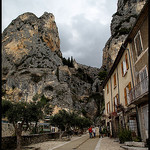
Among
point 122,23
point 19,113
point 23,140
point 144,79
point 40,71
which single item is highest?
point 122,23

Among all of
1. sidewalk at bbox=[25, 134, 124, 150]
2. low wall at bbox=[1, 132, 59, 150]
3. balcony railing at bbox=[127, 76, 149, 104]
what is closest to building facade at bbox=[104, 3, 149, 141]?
balcony railing at bbox=[127, 76, 149, 104]

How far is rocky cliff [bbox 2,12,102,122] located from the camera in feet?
186

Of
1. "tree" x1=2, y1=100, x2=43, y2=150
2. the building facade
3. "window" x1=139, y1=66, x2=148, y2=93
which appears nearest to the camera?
"window" x1=139, y1=66, x2=148, y2=93

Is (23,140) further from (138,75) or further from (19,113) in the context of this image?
(138,75)

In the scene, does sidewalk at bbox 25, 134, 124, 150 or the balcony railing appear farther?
sidewalk at bbox 25, 134, 124, 150

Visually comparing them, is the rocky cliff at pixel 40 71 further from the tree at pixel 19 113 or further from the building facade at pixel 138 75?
the building facade at pixel 138 75

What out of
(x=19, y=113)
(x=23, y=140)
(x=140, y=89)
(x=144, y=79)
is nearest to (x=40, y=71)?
(x=23, y=140)

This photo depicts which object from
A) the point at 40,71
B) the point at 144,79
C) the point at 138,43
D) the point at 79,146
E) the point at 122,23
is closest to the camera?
the point at 144,79

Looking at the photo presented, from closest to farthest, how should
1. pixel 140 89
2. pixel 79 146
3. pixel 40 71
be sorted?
1. pixel 140 89
2. pixel 79 146
3. pixel 40 71

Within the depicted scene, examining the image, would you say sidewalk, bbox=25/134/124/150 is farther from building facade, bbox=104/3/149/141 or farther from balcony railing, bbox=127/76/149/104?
balcony railing, bbox=127/76/149/104

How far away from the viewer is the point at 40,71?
210ft

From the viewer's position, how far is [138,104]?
459 inches

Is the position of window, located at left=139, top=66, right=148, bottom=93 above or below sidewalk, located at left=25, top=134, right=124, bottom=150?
above

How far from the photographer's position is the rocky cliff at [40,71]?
186 ft
